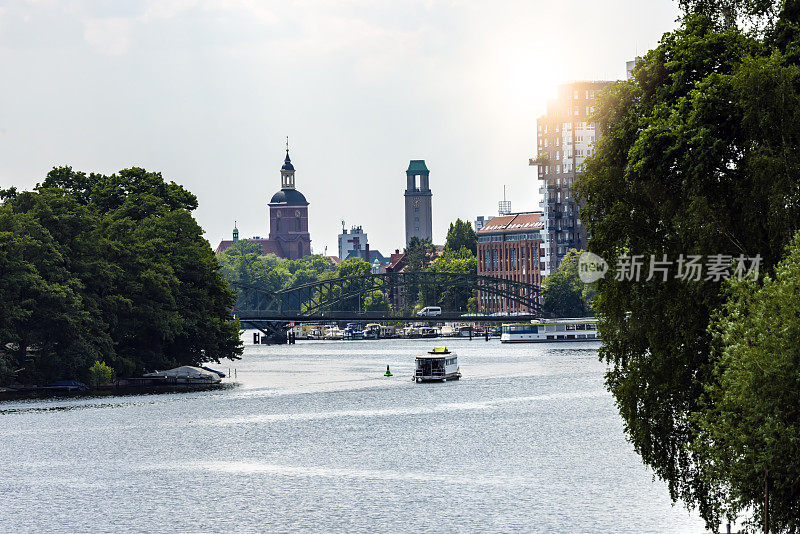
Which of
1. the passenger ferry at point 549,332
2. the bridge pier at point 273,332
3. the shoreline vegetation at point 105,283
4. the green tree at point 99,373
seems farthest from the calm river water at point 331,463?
the bridge pier at point 273,332

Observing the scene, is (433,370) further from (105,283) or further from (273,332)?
(273,332)

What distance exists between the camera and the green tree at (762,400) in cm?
2369

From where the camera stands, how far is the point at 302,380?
106 m

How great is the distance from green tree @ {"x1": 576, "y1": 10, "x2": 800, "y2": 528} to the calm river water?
22.6 feet

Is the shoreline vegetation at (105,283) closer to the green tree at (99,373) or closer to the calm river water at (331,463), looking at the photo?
the green tree at (99,373)

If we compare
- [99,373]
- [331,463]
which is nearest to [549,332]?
[99,373]

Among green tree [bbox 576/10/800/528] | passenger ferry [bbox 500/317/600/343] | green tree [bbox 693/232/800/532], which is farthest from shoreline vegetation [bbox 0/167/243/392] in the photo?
passenger ferry [bbox 500/317/600/343]

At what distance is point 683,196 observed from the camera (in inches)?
1252

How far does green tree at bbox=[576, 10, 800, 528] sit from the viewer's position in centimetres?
2914

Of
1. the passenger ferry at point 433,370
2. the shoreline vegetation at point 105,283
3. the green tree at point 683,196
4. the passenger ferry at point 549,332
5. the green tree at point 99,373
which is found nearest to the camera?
the green tree at point 683,196

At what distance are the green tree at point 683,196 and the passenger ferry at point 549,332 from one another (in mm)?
150375

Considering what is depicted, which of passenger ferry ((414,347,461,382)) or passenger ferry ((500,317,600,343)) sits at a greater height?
passenger ferry ((500,317,600,343))

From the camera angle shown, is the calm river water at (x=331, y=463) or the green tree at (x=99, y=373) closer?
the calm river water at (x=331, y=463)

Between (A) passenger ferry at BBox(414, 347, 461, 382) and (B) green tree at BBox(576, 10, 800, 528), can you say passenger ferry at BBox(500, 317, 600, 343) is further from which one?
(B) green tree at BBox(576, 10, 800, 528)
